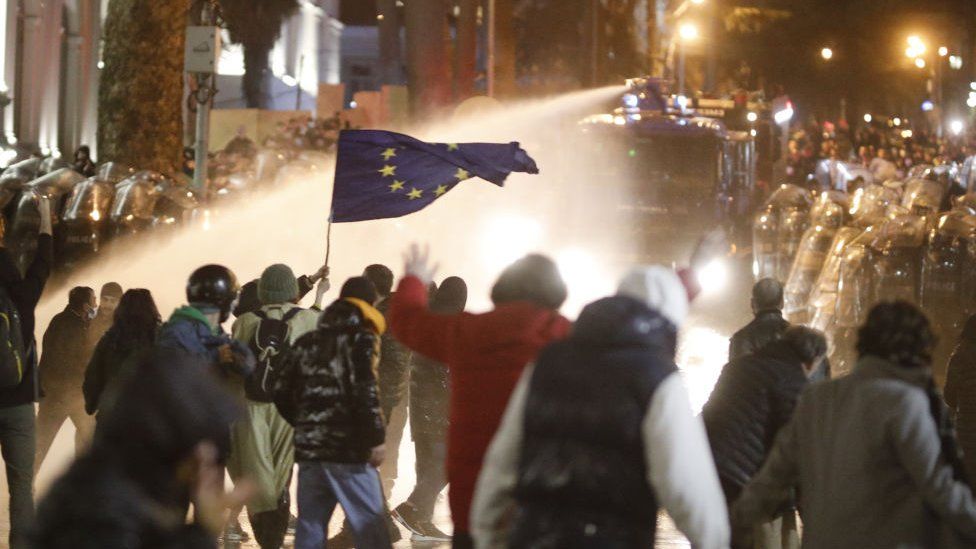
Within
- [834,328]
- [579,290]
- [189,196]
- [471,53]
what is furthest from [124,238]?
[471,53]

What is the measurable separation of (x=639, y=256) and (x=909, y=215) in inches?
182

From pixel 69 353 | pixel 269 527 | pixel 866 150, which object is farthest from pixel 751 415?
pixel 866 150

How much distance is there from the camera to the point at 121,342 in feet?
26.3

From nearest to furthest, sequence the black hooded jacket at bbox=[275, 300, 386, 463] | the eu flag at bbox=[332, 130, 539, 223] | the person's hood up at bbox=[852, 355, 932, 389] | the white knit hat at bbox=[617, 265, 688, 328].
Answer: the white knit hat at bbox=[617, 265, 688, 328], the person's hood up at bbox=[852, 355, 932, 389], the black hooded jacket at bbox=[275, 300, 386, 463], the eu flag at bbox=[332, 130, 539, 223]

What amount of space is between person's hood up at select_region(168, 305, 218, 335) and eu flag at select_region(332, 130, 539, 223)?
1.92m

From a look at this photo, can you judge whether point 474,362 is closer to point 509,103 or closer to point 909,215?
point 909,215

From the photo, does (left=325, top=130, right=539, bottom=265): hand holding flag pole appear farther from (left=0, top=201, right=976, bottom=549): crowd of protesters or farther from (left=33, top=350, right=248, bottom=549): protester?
(left=33, top=350, right=248, bottom=549): protester

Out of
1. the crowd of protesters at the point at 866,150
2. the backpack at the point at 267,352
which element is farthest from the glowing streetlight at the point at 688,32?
the backpack at the point at 267,352

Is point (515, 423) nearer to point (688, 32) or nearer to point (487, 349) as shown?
point (487, 349)

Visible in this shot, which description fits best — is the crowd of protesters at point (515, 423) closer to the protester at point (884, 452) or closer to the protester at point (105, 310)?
the protester at point (884, 452)

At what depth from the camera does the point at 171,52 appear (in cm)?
2341

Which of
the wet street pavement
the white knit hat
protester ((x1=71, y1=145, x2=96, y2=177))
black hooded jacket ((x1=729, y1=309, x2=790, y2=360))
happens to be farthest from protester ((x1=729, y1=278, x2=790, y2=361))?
protester ((x1=71, y1=145, x2=96, y2=177))

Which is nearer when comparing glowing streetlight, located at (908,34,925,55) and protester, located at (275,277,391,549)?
protester, located at (275,277,391,549)

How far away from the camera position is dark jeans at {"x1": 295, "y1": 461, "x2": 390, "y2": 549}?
7.17m
